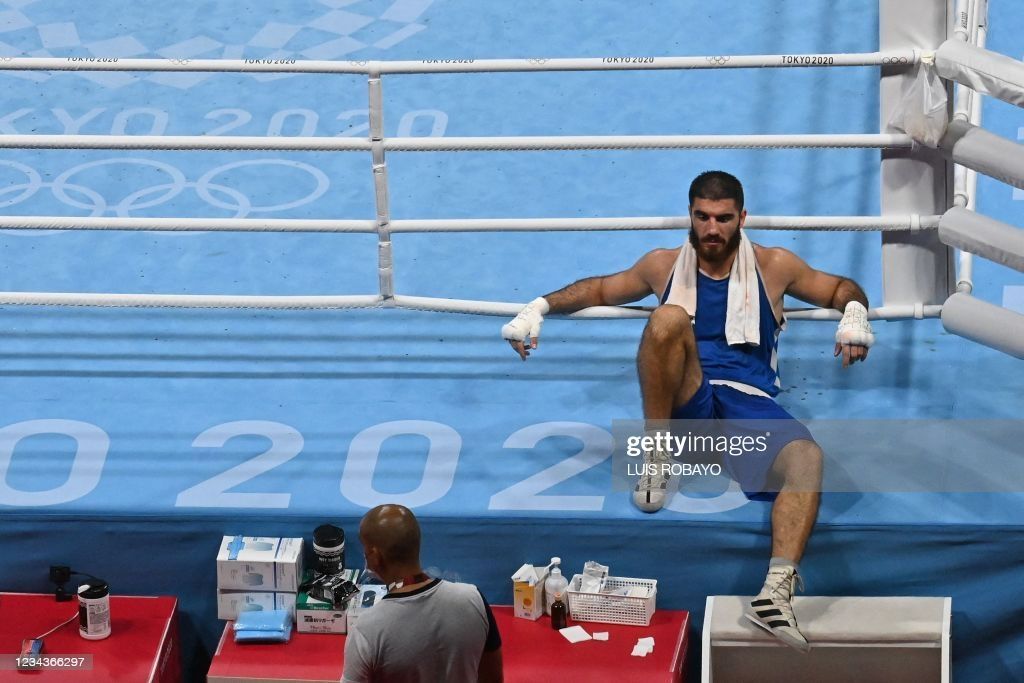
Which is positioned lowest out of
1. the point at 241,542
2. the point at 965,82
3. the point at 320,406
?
the point at 241,542

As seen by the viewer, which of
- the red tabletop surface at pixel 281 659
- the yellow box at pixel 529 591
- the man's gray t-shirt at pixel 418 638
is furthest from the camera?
the yellow box at pixel 529 591

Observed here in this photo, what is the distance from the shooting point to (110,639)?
3.46 metres

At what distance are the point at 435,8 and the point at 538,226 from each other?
244 centimetres

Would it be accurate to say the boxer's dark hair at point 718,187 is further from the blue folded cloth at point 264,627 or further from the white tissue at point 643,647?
the blue folded cloth at point 264,627

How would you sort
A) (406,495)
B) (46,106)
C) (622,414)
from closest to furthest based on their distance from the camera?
1. (406,495)
2. (622,414)
3. (46,106)

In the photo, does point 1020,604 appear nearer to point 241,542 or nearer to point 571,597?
point 571,597

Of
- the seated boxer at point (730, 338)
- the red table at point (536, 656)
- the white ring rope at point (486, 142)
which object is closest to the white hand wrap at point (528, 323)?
the seated boxer at point (730, 338)

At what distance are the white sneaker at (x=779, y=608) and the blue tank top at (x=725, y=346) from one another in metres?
0.55

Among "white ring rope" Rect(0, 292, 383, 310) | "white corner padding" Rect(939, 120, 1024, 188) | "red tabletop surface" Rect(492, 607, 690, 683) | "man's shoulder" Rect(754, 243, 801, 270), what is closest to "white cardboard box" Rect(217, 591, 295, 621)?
"red tabletop surface" Rect(492, 607, 690, 683)

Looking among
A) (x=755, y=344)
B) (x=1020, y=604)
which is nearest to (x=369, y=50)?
(x=755, y=344)

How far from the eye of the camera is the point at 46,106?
18.2 feet

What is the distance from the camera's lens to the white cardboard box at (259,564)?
3.46 metres

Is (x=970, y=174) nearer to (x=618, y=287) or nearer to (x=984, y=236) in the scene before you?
(x=984, y=236)

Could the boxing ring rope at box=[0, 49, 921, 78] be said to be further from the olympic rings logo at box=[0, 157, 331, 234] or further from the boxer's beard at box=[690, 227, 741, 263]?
the olympic rings logo at box=[0, 157, 331, 234]
